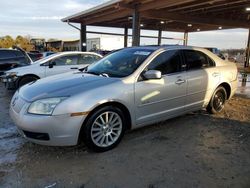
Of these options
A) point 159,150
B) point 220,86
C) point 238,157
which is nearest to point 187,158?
point 159,150

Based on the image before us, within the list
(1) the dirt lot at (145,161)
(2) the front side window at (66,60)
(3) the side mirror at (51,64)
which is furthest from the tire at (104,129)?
(2) the front side window at (66,60)

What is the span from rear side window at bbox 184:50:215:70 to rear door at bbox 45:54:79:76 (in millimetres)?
4328

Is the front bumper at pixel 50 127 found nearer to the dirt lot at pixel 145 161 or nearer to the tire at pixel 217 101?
the dirt lot at pixel 145 161

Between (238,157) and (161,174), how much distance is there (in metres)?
1.31

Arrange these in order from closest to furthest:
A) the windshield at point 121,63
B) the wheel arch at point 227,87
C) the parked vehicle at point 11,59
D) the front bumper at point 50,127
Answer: the front bumper at point 50,127, the windshield at point 121,63, the wheel arch at point 227,87, the parked vehicle at point 11,59

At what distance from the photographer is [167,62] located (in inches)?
187

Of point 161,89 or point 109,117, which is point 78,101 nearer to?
point 109,117

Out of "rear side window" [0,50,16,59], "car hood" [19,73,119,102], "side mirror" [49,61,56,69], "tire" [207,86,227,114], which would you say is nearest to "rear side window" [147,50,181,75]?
"car hood" [19,73,119,102]

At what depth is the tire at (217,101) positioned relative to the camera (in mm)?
5727

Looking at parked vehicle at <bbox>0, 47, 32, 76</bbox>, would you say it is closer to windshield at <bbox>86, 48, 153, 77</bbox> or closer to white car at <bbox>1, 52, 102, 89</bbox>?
white car at <bbox>1, 52, 102, 89</bbox>

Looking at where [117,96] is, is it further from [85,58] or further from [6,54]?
[6,54]

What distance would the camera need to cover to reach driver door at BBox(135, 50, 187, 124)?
424 cm

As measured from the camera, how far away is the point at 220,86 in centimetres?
579

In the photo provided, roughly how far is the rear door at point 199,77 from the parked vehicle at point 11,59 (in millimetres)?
8057
